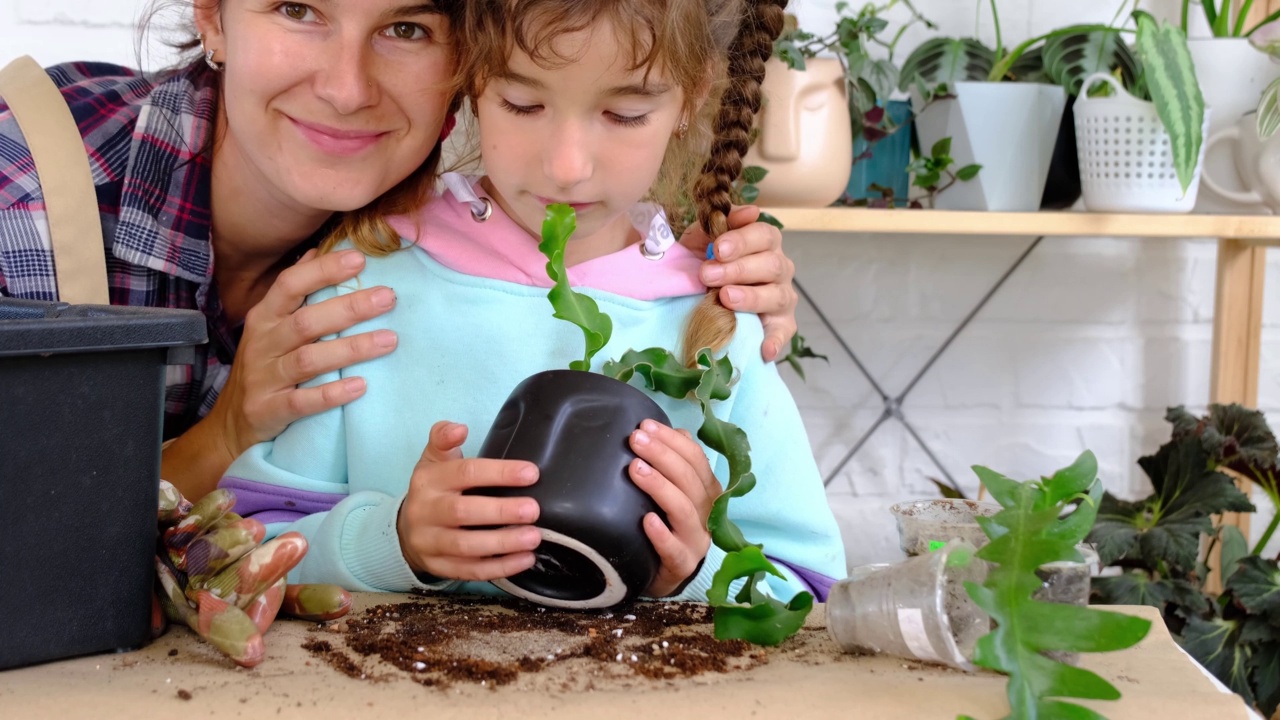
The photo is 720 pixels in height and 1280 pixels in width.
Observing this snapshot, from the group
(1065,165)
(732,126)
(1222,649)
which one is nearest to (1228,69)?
(1065,165)

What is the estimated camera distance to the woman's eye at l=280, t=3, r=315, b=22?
900mm

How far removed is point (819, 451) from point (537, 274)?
96 centimetres

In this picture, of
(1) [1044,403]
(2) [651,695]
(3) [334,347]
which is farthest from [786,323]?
(1) [1044,403]

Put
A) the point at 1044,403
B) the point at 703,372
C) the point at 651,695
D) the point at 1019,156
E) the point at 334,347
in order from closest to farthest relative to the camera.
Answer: the point at 651,695 < the point at 703,372 < the point at 334,347 < the point at 1019,156 < the point at 1044,403

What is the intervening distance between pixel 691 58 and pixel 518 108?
13 cm

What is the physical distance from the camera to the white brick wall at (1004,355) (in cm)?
180

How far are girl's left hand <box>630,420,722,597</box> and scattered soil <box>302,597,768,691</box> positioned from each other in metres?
0.03

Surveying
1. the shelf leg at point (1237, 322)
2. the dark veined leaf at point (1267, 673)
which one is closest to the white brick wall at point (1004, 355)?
the shelf leg at point (1237, 322)

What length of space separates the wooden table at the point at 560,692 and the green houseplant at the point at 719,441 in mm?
35

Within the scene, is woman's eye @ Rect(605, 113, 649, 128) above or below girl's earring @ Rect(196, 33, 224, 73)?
below

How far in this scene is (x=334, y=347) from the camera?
0.93 meters

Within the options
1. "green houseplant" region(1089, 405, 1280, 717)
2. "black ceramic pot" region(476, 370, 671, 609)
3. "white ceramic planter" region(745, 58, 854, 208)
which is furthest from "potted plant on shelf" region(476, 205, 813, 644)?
"green houseplant" region(1089, 405, 1280, 717)

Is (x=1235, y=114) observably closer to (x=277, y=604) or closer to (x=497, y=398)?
(x=497, y=398)

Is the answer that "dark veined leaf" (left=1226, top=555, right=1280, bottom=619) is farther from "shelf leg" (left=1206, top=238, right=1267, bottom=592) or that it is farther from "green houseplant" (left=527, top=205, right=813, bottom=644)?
"green houseplant" (left=527, top=205, right=813, bottom=644)
